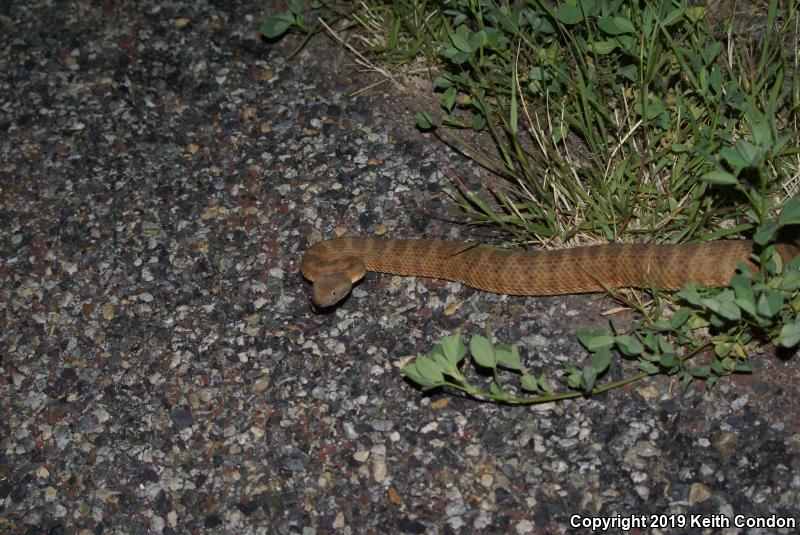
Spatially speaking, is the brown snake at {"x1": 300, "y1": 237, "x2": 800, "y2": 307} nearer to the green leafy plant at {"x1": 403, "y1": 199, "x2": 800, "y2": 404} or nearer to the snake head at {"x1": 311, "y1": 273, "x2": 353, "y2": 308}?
the snake head at {"x1": 311, "y1": 273, "x2": 353, "y2": 308}

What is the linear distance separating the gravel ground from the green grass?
0.97 ft

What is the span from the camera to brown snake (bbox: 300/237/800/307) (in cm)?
472

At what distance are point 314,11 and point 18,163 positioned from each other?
2578mm

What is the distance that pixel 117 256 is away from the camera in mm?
5762

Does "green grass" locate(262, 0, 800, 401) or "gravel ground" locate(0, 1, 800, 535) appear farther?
"green grass" locate(262, 0, 800, 401)

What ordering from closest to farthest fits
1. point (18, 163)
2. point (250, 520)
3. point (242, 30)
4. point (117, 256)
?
point (250, 520)
point (117, 256)
point (18, 163)
point (242, 30)

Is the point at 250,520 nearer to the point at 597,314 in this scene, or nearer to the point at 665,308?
the point at 597,314

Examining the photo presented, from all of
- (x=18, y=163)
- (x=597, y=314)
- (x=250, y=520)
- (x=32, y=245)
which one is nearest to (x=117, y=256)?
(x=32, y=245)

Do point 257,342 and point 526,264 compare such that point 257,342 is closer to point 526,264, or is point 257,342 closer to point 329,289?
point 329,289

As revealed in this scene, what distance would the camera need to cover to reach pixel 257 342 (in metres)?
5.09

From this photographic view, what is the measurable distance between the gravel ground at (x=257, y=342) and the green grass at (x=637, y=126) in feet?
0.97

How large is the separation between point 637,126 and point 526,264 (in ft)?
3.47

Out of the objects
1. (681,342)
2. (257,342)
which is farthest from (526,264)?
(257,342)

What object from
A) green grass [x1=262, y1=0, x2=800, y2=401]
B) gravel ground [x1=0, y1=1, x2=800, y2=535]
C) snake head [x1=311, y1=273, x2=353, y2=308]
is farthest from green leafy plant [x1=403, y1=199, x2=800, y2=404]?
snake head [x1=311, y1=273, x2=353, y2=308]
